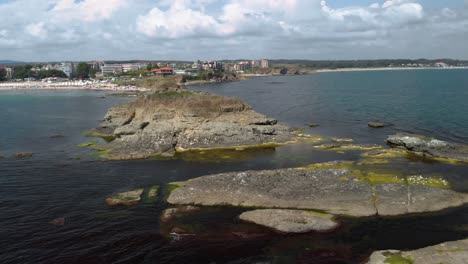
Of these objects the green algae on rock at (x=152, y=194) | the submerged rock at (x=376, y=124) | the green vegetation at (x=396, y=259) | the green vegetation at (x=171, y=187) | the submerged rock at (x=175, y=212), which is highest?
the submerged rock at (x=376, y=124)

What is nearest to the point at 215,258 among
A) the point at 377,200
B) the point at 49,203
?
the point at 377,200

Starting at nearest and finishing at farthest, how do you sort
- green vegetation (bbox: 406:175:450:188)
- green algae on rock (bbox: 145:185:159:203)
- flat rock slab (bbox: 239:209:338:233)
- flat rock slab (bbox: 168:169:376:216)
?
Answer: flat rock slab (bbox: 239:209:338:233)
flat rock slab (bbox: 168:169:376:216)
green algae on rock (bbox: 145:185:159:203)
green vegetation (bbox: 406:175:450:188)

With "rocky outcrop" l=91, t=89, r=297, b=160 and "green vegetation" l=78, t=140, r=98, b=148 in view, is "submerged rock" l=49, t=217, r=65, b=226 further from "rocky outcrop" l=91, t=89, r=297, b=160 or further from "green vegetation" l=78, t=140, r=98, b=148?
"green vegetation" l=78, t=140, r=98, b=148

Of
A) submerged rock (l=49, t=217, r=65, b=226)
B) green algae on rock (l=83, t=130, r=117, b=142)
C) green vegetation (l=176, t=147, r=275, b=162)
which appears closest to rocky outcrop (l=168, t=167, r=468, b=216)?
submerged rock (l=49, t=217, r=65, b=226)

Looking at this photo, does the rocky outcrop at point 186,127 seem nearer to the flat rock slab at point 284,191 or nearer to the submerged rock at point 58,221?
the flat rock slab at point 284,191

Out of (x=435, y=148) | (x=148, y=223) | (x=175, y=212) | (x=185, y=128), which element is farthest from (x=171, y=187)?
(x=435, y=148)

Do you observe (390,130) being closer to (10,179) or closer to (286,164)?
(286,164)

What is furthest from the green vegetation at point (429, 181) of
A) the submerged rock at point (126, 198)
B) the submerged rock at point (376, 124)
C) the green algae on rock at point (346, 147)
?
the submerged rock at point (376, 124)
